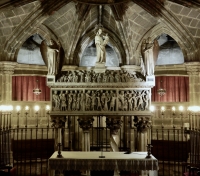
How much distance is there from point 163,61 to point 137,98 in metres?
4.69

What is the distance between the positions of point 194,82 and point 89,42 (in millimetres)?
4334

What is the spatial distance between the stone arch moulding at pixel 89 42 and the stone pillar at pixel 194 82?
264 centimetres

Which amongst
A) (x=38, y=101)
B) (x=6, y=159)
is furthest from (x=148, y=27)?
(x=6, y=159)

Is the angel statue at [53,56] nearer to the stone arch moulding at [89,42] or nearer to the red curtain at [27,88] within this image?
the stone arch moulding at [89,42]

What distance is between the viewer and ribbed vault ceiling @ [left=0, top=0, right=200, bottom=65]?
11312mm

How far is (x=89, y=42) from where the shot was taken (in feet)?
45.0

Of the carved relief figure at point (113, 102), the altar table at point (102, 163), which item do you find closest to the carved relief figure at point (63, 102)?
the carved relief figure at point (113, 102)

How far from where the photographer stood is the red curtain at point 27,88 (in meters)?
13.3

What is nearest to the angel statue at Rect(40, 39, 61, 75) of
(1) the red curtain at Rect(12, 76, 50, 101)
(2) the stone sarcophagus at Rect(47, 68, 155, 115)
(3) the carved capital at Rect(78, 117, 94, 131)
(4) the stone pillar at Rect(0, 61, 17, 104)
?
(2) the stone sarcophagus at Rect(47, 68, 155, 115)

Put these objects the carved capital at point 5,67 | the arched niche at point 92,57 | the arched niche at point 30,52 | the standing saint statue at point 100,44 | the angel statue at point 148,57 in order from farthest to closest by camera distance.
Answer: the arched niche at point 92,57
the arched niche at point 30,52
the carved capital at point 5,67
the standing saint statue at point 100,44
the angel statue at point 148,57

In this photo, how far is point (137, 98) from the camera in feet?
32.2

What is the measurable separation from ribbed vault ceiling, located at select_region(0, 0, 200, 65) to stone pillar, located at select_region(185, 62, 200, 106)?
260 mm

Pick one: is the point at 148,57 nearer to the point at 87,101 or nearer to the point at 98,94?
the point at 98,94

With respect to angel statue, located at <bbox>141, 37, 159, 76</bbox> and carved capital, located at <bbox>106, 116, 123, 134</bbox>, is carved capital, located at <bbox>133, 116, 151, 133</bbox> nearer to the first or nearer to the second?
carved capital, located at <bbox>106, 116, 123, 134</bbox>
